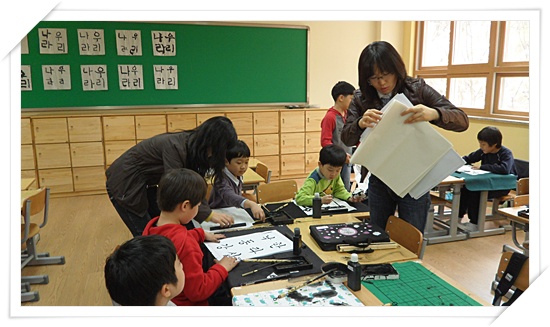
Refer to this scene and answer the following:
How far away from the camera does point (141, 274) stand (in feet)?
3.72

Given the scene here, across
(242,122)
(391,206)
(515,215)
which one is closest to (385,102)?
(391,206)

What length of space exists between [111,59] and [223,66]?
4.91ft

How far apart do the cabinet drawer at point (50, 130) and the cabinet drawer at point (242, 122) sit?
213cm

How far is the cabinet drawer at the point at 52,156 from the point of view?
483 cm

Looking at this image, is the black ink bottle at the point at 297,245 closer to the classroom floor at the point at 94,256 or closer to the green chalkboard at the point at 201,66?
the classroom floor at the point at 94,256

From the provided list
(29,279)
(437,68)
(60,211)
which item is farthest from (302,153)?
(29,279)

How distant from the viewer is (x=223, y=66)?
18.0 ft

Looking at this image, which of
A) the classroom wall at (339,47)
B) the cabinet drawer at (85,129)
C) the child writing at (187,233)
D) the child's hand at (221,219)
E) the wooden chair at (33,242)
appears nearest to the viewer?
the child writing at (187,233)

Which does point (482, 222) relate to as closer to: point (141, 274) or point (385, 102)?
point (385, 102)

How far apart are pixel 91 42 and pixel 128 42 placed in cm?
45

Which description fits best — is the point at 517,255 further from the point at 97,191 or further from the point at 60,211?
the point at 97,191

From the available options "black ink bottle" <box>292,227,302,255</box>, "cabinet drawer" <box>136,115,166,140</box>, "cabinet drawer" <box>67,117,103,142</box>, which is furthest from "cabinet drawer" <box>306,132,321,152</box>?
"black ink bottle" <box>292,227,302,255</box>

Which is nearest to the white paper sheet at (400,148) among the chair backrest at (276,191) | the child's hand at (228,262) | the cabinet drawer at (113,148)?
the child's hand at (228,262)

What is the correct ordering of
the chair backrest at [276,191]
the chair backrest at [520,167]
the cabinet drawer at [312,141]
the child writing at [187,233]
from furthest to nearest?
1. the cabinet drawer at [312,141]
2. the chair backrest at [520,167]
3. the chair backrest at [276,191]
4. the child writing at [187,233]
